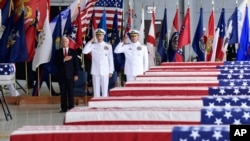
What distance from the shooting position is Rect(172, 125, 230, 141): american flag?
3.11 m

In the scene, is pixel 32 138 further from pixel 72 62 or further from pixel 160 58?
pixel 160 58

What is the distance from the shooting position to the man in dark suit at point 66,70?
936cm

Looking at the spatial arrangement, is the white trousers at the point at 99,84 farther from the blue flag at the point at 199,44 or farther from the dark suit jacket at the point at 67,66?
the blue flag at the point at 199,44

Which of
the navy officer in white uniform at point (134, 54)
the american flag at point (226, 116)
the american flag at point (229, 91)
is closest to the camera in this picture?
the american flag at point (226, 116)

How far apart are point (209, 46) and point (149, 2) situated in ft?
32.4

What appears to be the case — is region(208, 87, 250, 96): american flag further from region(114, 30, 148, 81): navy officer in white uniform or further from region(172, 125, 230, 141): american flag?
region(114, 30, 148, 81): navy officer in white uniform

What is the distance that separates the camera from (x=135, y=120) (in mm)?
3898

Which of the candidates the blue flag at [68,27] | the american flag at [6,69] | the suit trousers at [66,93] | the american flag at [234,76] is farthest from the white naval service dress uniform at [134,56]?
the american flag at [234,76]

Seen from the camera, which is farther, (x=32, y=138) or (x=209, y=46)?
(x=209, y=46)

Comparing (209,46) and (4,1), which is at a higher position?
(4,1)

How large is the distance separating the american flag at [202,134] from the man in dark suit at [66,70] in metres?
6.24

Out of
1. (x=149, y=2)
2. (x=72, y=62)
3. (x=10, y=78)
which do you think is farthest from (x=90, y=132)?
(x=149, y=2)

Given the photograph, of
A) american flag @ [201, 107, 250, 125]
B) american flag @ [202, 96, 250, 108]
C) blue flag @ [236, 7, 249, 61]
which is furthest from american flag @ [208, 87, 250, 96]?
blue flag @ [236, 7, 249, 61]

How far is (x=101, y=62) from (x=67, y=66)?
960 millimetres
